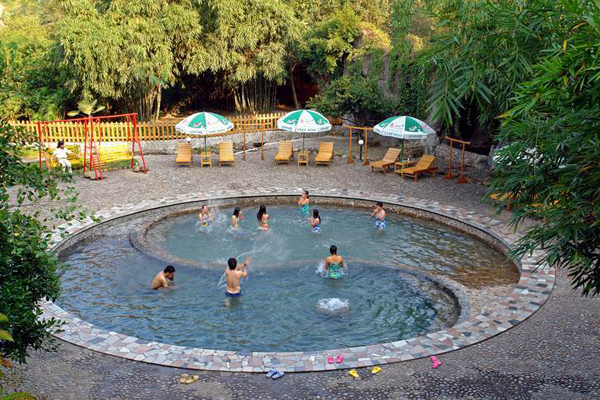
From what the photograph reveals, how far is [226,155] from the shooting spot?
22.2 meters

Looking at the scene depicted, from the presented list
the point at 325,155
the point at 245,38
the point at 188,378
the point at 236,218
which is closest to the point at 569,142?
the point at 188,378

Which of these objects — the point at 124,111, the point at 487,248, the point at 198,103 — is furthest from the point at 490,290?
the point at 198,103

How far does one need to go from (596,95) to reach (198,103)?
114 ft

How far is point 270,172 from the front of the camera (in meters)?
21.4

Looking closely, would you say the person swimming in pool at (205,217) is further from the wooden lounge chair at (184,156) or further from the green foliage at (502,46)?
the green foliage at (502,46)

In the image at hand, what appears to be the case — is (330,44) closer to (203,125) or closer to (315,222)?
(203,125)

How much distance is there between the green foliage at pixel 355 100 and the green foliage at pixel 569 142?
54.9 ft

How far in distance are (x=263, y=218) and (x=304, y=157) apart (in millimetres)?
7725

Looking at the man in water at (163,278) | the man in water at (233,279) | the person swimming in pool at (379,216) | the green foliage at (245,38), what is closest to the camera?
the man in water at (233,279)

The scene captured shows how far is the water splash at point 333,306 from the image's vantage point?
1123 cm

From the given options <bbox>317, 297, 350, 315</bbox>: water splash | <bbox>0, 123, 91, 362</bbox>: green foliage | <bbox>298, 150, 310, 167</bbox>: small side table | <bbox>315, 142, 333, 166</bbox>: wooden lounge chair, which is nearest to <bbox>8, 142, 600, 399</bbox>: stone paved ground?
<bbox>0, 123, 91, 362</bbox>: green foliage

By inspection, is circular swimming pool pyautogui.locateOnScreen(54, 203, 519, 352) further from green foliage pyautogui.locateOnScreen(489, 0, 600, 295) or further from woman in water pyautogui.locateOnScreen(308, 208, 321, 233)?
green foliage pyautogui.locateOnScreen(489, 0, 600, 295)

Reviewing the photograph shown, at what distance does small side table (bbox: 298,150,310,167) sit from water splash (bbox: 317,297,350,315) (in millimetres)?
11053

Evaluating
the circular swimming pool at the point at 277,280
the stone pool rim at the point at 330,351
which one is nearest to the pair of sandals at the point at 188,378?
the stone pool rim at the point at 330,351
